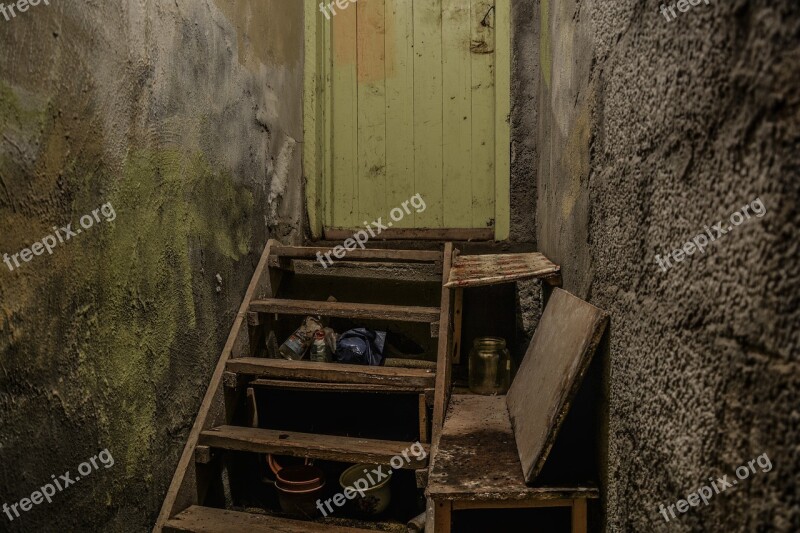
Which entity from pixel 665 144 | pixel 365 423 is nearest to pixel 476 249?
pixel 365 423

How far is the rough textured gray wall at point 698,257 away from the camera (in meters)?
0.65

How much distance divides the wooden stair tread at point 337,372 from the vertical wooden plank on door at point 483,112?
145cm

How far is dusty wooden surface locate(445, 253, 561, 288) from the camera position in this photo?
217cm

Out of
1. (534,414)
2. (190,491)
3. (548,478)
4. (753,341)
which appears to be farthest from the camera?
(190,491)

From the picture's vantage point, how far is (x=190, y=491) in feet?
6.85

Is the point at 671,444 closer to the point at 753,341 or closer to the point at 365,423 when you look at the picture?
the point at 753,341

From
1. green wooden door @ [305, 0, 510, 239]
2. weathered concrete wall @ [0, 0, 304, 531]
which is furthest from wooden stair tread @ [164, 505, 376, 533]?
green wooden door @ [305, 0, 510, 239]

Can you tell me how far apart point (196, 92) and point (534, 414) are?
6.01ft

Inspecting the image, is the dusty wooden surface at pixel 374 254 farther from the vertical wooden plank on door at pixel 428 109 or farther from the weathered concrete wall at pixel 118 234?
the vertical wooden plank on door at pixel 428 109
